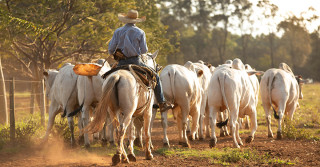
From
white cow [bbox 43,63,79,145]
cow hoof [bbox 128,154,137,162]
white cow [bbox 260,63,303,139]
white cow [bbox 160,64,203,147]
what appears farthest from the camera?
white cow [bbox 260,63,303,139]

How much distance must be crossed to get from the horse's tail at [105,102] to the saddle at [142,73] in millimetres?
537

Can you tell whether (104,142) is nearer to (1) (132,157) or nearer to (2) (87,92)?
(2) (87,92)

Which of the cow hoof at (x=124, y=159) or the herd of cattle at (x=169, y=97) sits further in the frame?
the herd of cattle at (x=169, y=97)

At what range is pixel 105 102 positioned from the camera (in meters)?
6.57

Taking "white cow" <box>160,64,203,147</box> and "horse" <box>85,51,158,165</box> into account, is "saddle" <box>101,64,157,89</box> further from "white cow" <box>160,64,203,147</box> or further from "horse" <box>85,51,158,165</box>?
"white cow" <box>160,64,203,147</box>

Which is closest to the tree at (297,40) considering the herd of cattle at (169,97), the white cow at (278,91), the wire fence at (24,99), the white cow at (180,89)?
the wire fence at (24,99)

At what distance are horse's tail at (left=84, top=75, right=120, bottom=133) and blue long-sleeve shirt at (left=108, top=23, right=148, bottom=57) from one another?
3.21 ft

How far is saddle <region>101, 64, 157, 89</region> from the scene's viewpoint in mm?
7199

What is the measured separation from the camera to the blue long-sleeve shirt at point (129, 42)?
7.52m

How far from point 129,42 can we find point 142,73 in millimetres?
627

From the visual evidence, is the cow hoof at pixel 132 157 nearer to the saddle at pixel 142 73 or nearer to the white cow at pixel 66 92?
the saddle at pixel 142 73

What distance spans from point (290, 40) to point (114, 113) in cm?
Result: 5537

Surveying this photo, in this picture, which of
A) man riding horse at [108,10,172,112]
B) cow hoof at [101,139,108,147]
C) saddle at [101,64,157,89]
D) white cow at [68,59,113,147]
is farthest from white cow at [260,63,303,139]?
man riding horse at [108,10,172,112]

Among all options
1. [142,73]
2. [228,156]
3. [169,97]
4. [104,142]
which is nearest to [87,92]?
[104,142]
